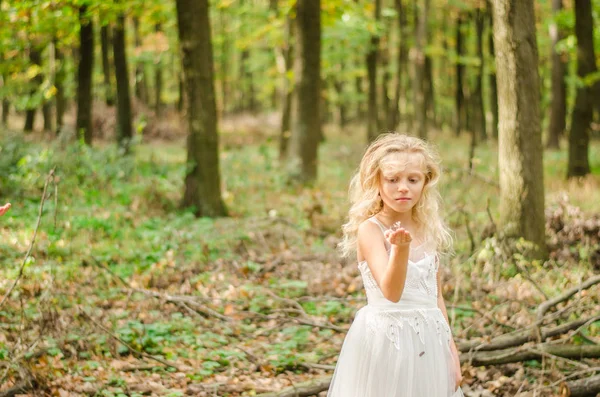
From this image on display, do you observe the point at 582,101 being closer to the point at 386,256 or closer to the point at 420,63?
the point at 420,63

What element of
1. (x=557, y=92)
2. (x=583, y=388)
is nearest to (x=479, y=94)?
(x=557, y=92)

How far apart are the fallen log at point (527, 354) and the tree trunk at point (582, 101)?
9574 mm

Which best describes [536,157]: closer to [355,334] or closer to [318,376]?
[318,376]

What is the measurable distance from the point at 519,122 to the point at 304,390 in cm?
417

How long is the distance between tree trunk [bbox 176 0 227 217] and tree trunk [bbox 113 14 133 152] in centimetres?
660

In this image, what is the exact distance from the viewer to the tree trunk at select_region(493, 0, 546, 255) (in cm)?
677

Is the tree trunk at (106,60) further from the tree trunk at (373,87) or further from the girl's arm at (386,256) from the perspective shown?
the girl's arm at (386,256)

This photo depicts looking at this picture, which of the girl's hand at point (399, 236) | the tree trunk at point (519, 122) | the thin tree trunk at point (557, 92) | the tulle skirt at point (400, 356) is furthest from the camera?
the thin tree trunk at point (557, 92)

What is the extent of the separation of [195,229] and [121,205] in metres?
1.89

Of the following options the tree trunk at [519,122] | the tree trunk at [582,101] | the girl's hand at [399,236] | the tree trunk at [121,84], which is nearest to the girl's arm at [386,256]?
the girl's hand at [399,236]

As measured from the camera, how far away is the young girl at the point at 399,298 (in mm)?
2795

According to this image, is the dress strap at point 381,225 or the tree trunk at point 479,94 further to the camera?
the tree trunk at point 479,94

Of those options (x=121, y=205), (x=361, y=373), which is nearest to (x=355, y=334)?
(x=361, y=373)

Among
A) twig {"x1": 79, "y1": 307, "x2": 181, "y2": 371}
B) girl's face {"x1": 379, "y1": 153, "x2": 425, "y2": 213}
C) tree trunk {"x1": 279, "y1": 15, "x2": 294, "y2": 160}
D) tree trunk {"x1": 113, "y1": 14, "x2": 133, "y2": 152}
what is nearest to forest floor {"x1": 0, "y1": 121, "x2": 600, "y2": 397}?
twig {"x1": 79, "y1": 307, "x2": 181, "y2": 371}
